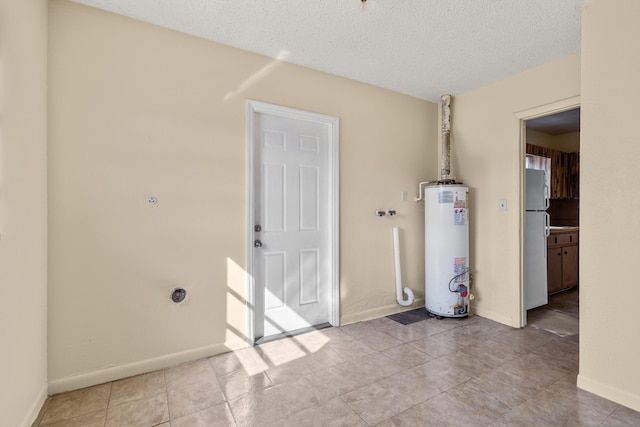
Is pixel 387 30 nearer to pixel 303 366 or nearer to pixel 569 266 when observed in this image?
pixel 303 366

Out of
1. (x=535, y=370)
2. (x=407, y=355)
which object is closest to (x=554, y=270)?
(x=535, y=370)

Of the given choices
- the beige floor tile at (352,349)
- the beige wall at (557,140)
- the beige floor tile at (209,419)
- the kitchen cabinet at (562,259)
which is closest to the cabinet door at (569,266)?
the kitchen cabinet at (562,259)

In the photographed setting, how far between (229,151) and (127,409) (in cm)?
187

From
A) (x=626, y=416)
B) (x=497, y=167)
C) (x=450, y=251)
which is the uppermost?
(x=497, y=167)

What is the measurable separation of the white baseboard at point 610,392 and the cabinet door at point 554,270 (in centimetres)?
Result: 250

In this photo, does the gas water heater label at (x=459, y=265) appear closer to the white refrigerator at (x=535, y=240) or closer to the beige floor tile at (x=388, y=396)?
the white refrigerator at (x=535, y=240)

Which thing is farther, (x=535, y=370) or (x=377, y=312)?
(x=377, y=312)

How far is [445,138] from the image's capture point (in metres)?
3.54

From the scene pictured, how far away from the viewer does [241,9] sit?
2088mm

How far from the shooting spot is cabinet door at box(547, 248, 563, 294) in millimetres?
4133

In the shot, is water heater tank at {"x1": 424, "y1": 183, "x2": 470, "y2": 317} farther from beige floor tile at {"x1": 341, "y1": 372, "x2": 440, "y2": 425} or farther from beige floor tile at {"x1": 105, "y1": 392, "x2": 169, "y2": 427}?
beige floor tile at {"x1": 105, "y1": 392, "x2": 169, "y2": 427}

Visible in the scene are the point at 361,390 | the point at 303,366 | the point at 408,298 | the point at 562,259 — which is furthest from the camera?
the point at 562,259
